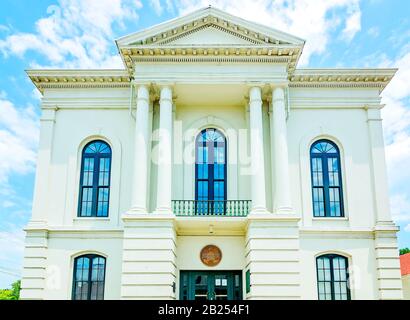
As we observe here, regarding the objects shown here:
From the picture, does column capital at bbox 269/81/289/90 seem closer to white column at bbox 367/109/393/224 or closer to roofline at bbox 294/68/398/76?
roofline at bbox 294/68/398/76

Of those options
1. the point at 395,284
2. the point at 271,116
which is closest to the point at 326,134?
the point at 271,116

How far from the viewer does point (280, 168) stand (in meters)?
19.5

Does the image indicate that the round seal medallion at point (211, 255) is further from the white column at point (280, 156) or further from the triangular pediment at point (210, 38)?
the triangular pediment at point (210, 38)

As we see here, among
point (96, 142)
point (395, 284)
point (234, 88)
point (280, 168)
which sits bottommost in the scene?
point (395, 284)

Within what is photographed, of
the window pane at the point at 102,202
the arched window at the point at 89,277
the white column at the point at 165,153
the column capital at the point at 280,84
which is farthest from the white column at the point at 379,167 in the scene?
the arched window at the point at 89,277

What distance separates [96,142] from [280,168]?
803cm

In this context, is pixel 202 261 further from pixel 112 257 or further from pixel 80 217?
pixel 80 217

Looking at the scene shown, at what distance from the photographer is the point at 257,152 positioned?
64.1 ft

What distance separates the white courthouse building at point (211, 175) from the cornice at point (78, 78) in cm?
6

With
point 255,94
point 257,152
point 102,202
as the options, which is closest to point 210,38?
point 255,94

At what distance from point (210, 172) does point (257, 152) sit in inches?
100

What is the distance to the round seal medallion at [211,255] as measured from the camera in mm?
19906

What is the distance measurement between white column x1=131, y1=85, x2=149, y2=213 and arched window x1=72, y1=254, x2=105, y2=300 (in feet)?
10.1

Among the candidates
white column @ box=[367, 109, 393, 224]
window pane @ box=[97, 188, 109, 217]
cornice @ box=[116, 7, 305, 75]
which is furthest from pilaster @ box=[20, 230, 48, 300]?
white column @ box=[367, 109, 393, 224]
